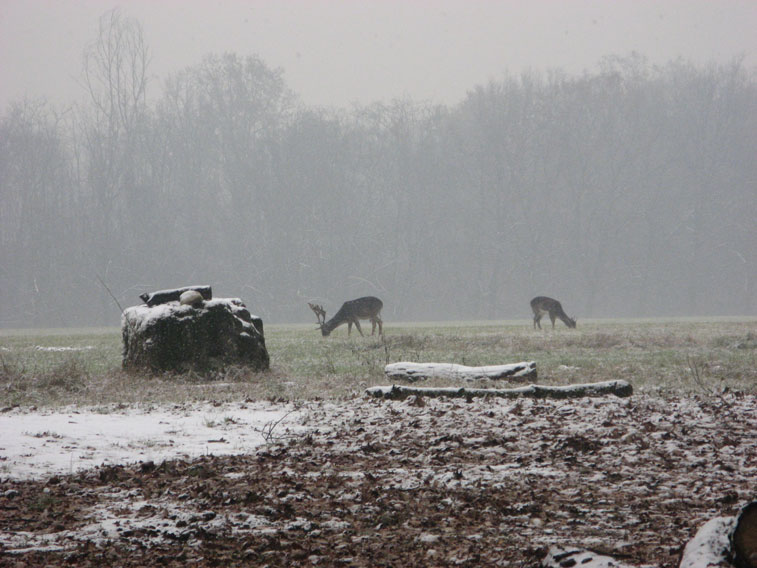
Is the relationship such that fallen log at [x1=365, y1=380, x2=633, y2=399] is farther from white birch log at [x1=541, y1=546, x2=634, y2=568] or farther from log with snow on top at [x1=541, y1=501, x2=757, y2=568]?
log with snow on top at [x1=541, y1=501, x2=757, y2=568]

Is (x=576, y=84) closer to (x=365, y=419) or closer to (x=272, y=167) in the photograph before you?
(x=272, y=167)

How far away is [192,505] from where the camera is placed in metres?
5.80

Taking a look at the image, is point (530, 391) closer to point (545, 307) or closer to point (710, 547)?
point (710, 547)

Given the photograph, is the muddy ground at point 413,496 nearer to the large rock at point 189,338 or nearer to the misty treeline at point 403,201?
the large rock at point 189,338

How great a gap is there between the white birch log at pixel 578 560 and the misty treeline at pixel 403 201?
51.2m

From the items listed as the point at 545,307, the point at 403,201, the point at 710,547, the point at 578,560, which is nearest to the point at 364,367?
the point at 578,560

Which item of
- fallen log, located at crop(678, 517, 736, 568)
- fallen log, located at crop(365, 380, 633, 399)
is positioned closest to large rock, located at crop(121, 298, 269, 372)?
fallen log, located at crop(365, 380, 633, 399)

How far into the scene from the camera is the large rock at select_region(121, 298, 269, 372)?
14.3 meters

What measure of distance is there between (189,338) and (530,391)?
21.6 ft

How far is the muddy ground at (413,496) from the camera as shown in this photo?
4754 mm

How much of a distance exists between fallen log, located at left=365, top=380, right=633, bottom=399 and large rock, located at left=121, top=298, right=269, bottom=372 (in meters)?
4.83

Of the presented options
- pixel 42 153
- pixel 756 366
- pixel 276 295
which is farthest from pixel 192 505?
pixel 42 153

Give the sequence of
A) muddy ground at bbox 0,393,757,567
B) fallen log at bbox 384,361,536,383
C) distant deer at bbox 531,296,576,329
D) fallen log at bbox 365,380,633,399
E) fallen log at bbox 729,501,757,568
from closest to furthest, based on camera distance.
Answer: fallen log at bbox 729,501,757,568 → muddy ground at bbox 0,393,757,567 → fallen log at bbox 365,380,633,399 → fallen log at bbox 384,361,536,383 → distant deer at bbox 531,296,576,329

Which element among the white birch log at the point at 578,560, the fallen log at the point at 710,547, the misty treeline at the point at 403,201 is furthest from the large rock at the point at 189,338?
the misty treeline at the point at 403,201
